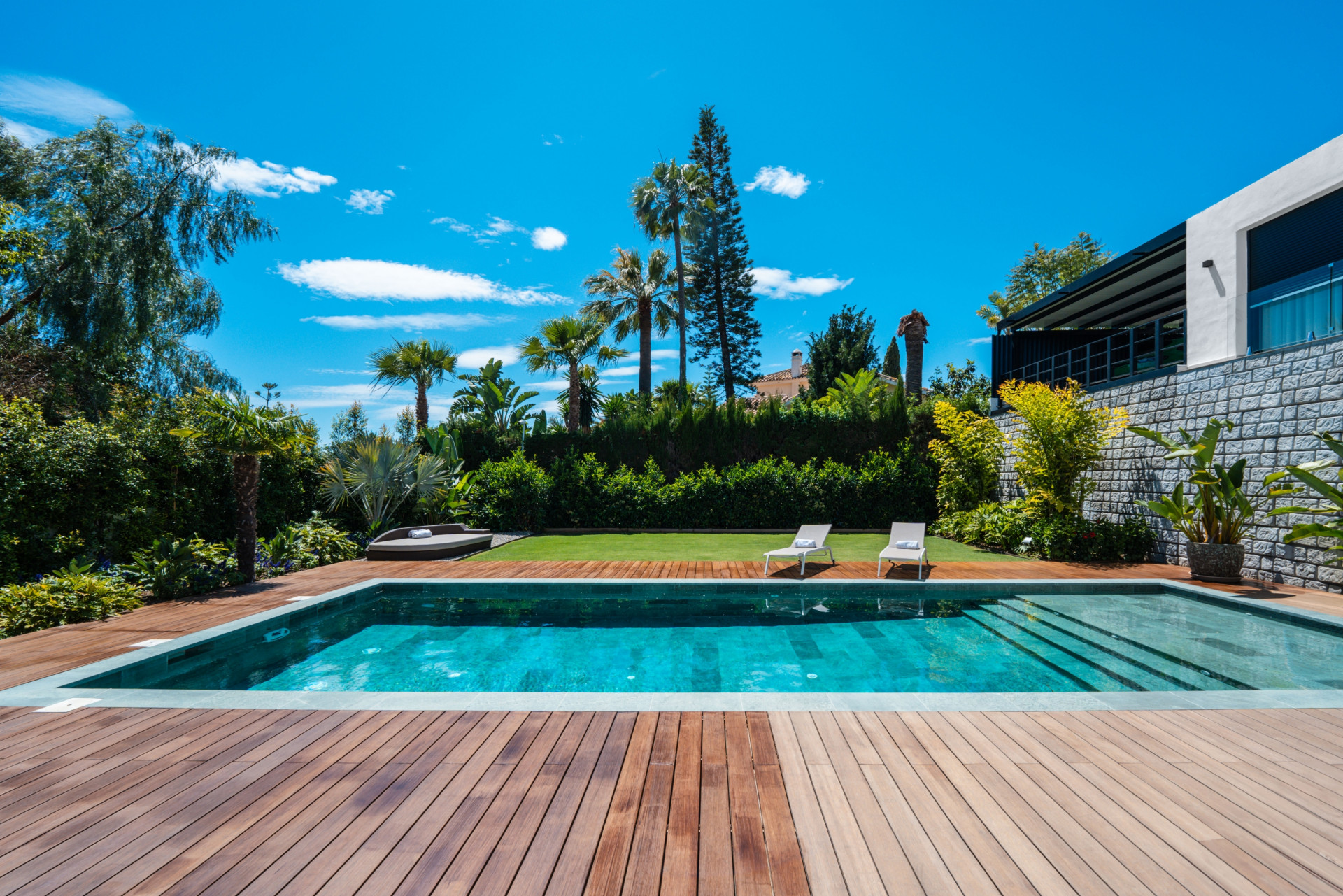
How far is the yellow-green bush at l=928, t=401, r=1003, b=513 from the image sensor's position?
12.7 meters

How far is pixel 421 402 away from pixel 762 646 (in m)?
16.8

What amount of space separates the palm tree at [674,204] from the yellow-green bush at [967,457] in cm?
1038

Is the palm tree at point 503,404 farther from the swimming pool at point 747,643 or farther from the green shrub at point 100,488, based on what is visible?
the swimming pool at point 747,643

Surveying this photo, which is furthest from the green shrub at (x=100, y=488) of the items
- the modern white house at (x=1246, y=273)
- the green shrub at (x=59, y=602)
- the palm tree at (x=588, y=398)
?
the modern white house at (x=1246, y=273)

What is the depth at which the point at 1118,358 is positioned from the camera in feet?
39.2

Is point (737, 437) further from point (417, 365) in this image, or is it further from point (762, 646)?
point (417, 365)

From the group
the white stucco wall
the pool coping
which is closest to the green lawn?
the white stucco wall

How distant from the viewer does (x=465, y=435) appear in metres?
16.7

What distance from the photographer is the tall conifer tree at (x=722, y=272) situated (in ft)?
85.9

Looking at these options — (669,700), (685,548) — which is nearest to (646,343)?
(685,548)

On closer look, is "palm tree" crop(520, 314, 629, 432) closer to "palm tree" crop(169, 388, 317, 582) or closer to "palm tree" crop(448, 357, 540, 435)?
"palm tree" crop(448, 357, 540, 435)

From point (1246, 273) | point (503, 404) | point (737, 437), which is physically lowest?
point (737, 437)

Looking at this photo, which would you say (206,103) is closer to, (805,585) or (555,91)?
(555,91)

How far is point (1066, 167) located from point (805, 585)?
15963 millimetres
